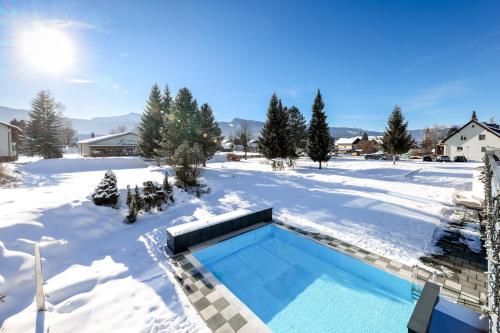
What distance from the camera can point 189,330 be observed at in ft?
13.2

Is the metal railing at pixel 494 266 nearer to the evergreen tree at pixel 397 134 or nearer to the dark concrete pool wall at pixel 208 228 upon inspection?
the dark concrete pool wall at pixel 208 228

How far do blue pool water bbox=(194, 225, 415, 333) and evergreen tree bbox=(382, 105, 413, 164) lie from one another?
2943 centimetres

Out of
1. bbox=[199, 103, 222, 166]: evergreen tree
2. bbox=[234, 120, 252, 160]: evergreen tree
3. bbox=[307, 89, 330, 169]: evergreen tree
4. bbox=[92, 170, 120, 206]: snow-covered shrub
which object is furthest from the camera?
bbox=[234, 120, 252, 160]: evergreen tree

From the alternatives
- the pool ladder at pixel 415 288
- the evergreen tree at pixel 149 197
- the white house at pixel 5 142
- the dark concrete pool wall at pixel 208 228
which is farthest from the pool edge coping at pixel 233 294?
the white house at pixel 5 142

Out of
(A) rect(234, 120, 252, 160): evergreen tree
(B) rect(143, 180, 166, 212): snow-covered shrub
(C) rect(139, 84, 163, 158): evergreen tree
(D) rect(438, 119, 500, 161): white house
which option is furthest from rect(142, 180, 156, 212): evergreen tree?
(D) rect(438, 119, 500, 161): white house

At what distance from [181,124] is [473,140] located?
151 feet

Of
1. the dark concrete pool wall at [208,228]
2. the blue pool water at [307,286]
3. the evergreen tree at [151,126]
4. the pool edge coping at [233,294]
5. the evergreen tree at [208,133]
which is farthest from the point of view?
the evergreen tree at [151,126]

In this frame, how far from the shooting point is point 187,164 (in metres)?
13.2

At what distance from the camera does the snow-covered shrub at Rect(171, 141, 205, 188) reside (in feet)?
43.0

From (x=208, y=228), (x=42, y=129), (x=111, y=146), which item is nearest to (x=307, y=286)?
(x=208, y=228)

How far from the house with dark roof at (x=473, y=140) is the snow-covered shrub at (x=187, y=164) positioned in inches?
1756

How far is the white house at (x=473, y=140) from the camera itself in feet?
115

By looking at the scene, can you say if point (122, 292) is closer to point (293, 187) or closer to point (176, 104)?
point (293, 187)

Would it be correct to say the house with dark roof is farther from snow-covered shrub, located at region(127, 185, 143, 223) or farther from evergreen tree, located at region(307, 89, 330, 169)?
snow-covered shrub, located at region(127, 185, 143, 223)
